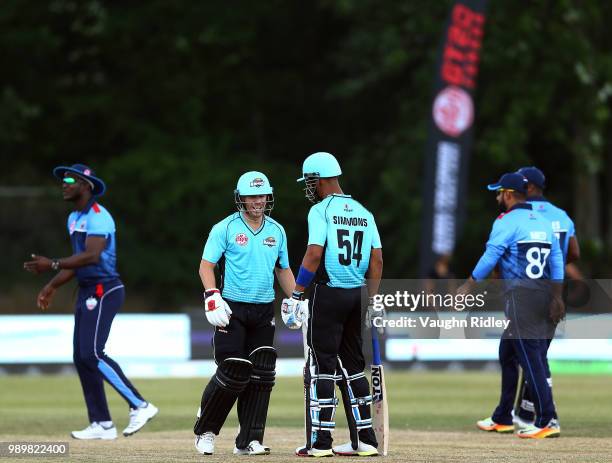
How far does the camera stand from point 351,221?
32.0 feet

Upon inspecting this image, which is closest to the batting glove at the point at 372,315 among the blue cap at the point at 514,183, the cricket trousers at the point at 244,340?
the cricket trousers at the point at 244,340

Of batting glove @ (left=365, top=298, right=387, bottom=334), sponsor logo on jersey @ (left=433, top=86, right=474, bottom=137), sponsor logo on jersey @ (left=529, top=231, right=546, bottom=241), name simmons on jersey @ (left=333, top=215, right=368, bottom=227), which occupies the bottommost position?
batting glove @ (left=365, top=298, right=387, bottom=334)

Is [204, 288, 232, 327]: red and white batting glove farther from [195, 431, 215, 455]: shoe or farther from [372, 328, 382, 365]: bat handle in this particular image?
[372, 328, 382, 365]: bat handle

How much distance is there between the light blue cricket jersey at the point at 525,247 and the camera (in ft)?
37.0

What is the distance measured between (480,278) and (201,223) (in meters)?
24.8

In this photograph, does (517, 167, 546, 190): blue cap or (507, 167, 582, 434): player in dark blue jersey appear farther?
(517, 167, 546, 190): blue cap

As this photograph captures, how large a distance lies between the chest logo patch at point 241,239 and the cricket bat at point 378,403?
110 centimetres

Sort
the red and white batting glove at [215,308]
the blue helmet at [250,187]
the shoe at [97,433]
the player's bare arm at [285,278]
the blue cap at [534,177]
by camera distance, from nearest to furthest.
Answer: the red and white batting glove at [215,308]
the blue helmet at [250,187]
the player's bare arm at [285,278]
the shoe at [97,433]
the blue cap at [534,177]

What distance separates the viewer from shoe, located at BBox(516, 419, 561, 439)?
37.2 ft

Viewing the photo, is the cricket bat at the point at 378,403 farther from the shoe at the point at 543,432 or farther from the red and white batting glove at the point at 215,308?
the shoe at the point at 543,432

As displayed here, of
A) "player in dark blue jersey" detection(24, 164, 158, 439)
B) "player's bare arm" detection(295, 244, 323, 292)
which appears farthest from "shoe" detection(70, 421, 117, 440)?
"player's bare arm" detection(295, 244, 323, 292)

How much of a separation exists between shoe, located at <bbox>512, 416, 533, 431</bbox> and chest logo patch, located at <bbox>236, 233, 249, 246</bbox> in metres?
3.33

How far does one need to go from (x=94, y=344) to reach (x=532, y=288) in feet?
11.9

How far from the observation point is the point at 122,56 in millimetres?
37812
